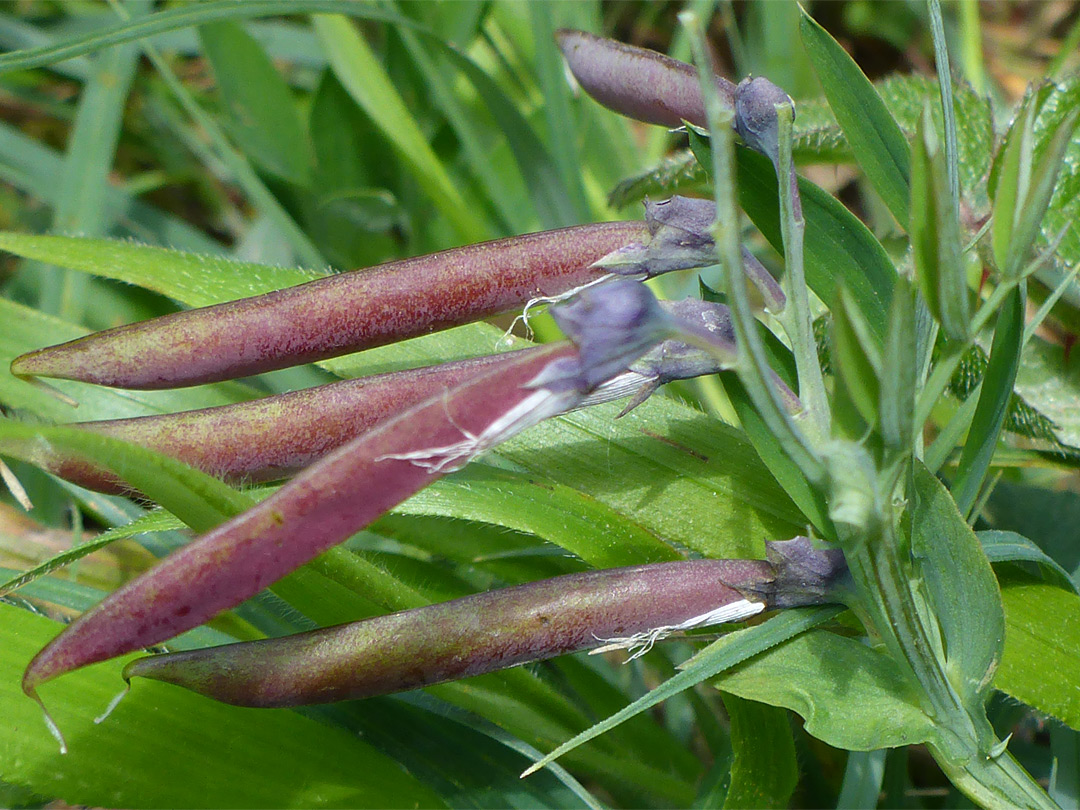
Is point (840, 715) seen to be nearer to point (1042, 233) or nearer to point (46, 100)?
point (1042, 233)

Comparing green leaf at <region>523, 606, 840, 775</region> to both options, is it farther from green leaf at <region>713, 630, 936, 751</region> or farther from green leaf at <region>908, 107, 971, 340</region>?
green leaf at <region>908, 107, 971, 340</region>

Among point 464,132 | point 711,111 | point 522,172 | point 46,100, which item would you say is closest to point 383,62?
point 464,132

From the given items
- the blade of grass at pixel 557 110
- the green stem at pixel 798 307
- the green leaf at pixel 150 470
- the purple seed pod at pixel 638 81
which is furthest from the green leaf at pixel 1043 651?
the blade of grass at pixel 557 110

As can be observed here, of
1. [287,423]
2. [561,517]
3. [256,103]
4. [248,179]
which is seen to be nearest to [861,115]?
[561,517]

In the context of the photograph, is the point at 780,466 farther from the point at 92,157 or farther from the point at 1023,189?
the point at 92,157

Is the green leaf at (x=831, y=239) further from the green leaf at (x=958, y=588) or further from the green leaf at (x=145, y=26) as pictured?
the green leaf at (x=145, y=26)

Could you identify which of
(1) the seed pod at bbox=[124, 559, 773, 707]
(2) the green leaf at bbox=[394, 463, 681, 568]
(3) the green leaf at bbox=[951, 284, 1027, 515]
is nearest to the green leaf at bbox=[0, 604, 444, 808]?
(1) the seed pod at bbox=[124, 559, 773, 707]
